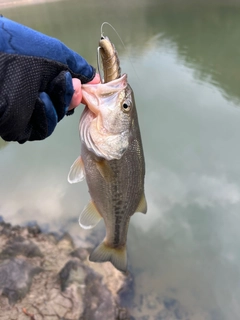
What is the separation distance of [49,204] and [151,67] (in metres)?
5.38

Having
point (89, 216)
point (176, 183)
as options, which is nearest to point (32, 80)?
point (89, 216)

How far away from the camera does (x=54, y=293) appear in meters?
3.03

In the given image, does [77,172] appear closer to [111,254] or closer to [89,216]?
[89,216]

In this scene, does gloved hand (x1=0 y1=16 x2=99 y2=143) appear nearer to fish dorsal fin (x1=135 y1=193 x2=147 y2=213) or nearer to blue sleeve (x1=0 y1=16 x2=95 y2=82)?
blue sleeve (x1=0 y1=16 x2=95 y2=82)

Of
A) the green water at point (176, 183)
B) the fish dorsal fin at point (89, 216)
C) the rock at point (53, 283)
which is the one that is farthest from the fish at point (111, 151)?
the green water at point (176, 183)

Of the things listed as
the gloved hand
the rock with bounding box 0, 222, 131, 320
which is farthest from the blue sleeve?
the rock with bounding box 0, 222, 131, 320

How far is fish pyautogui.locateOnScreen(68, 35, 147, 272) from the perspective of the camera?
5.19 ft

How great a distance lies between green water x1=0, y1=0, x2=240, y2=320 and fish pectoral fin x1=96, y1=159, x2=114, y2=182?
222cm

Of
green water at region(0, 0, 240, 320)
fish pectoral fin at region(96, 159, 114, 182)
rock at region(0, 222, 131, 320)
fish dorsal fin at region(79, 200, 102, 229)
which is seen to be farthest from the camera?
green water at region(0, 0, 240, 320)

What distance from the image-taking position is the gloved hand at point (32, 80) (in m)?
1.19

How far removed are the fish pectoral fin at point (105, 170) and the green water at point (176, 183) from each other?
2218 mm

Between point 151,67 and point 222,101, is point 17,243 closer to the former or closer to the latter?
point 222,101

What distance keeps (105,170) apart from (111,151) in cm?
16

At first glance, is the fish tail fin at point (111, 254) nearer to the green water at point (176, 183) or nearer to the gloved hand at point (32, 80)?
the gloved hand at point (32, 80)
